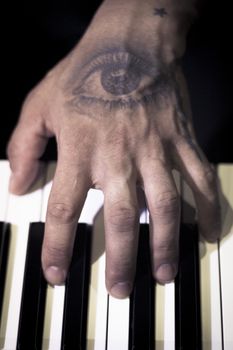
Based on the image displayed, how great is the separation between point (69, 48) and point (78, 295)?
0.77m

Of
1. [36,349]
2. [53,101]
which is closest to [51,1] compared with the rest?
[53,101]

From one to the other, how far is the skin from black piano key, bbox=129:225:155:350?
2cm

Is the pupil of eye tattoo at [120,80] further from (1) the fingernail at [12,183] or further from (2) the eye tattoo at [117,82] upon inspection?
(1) the fingernail at [12,183]

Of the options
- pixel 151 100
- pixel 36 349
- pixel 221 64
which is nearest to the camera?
pixel 36 349

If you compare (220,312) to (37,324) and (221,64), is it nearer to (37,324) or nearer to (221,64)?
(37,324)

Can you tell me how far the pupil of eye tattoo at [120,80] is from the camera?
88 cm

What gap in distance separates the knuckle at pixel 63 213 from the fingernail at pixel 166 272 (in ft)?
0.64

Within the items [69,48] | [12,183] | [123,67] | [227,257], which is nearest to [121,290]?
[227,257]

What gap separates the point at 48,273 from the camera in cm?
81

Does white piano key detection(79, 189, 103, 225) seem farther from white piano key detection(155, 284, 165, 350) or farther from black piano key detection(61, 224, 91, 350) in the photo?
white piano key detection(155, 284, 165, 350)

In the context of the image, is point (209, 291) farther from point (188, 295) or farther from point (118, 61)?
point (118, 61)

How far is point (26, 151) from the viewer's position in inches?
36.5

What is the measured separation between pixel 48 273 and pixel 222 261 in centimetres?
35

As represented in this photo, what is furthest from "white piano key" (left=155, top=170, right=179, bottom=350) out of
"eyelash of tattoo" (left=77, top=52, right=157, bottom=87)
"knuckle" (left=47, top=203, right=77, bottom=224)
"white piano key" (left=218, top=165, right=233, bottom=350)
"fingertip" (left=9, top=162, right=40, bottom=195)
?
"eyelash of tattoo" (left=77, top=52, right=157, bottom=87)
